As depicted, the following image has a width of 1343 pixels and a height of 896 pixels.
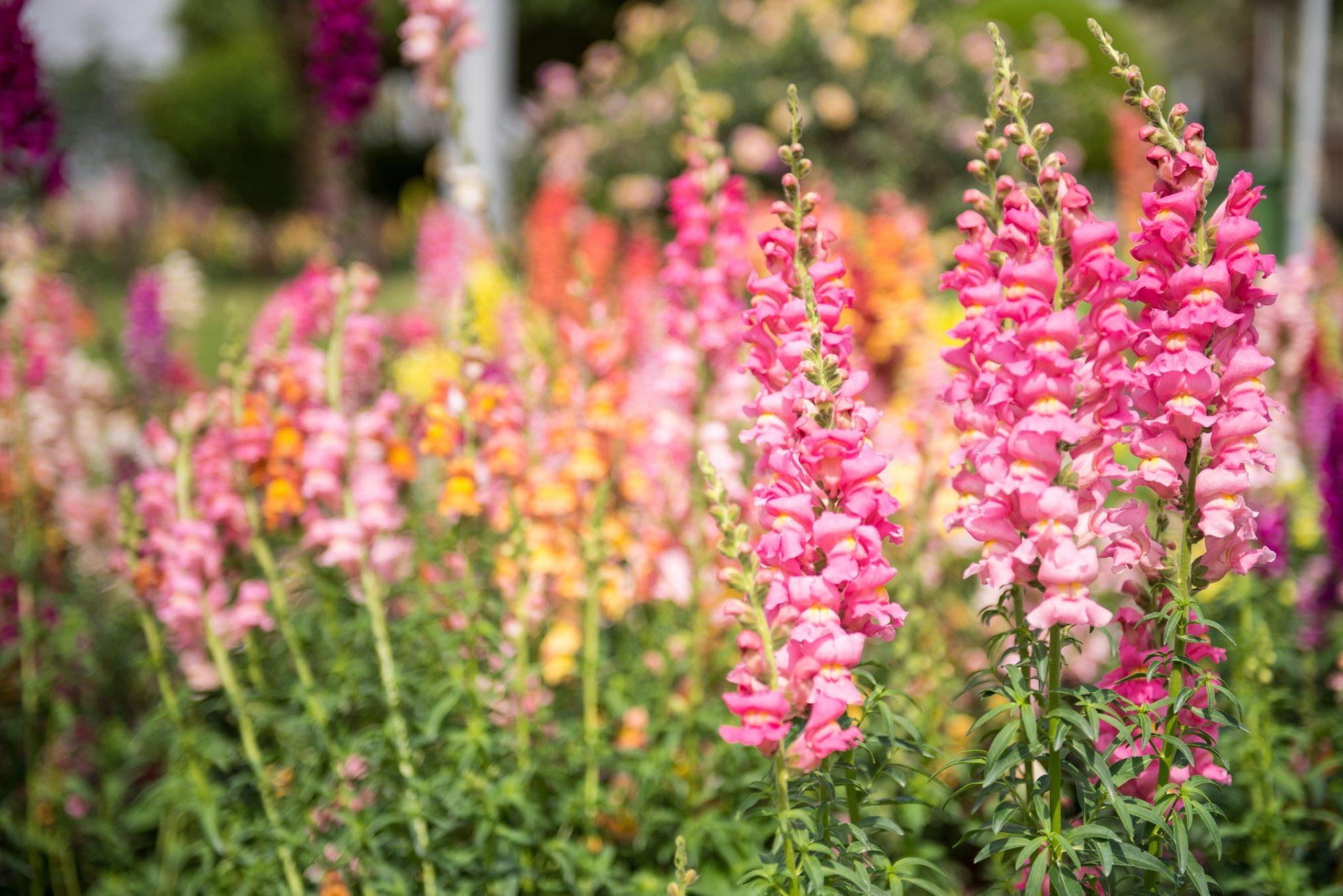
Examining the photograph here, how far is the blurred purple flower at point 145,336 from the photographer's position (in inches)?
188

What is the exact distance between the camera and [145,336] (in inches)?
189

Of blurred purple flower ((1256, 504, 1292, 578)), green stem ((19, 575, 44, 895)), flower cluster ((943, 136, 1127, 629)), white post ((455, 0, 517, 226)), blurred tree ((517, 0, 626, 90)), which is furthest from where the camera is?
blurred tree ((517, 0, 626, 90))

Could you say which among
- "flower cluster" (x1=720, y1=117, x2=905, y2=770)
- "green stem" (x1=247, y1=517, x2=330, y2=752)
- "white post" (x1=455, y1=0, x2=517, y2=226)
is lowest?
"green stem" (x1=247, y1=517, x2=330, y2=752)

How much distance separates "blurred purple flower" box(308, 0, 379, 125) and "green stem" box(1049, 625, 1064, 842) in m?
3.19

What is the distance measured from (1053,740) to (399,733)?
154 centimetres

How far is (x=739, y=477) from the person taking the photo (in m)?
3.41

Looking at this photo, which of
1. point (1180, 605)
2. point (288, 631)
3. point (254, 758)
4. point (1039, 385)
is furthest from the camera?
point (288, 631)

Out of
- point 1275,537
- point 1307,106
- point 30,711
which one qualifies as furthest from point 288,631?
point 1307,106

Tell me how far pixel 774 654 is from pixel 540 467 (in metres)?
1.69

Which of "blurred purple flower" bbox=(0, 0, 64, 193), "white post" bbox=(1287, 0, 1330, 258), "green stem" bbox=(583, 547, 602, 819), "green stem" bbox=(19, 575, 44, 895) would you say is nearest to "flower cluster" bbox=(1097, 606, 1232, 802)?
"green stem" bbox=(583, 547, 602, 819)

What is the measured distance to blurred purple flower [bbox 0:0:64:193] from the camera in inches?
133

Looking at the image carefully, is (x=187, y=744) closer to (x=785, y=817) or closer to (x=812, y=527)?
(x=785, y=817)

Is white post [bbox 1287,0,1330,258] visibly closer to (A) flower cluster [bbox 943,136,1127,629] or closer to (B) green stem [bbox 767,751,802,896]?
(A) flower cluster [bbox 943,136,1127,629]

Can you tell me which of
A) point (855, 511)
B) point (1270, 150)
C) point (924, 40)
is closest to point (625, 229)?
point (924, 40)
